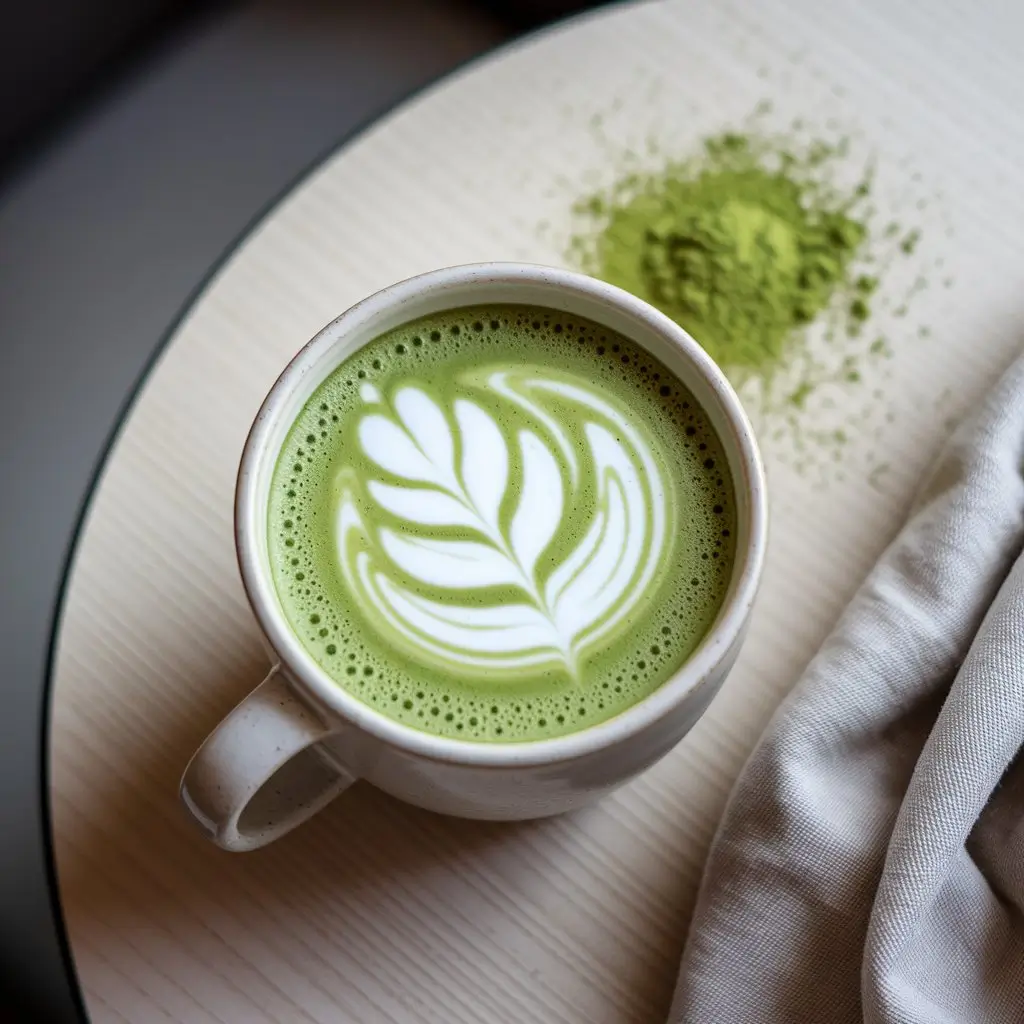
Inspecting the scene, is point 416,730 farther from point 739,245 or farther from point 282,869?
point 739,245

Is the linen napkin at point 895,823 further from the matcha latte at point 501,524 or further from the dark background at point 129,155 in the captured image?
the dark background at point 129,155

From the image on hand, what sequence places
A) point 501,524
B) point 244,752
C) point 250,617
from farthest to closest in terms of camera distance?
point 250,617 → point 501,524 → point 244,752

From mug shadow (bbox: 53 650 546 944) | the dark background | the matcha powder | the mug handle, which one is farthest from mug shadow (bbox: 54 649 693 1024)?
the dark background

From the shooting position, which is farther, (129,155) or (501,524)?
(129,155)

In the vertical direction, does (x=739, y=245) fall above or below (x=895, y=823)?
above

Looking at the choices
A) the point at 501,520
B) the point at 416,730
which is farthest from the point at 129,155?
the point at 416,730

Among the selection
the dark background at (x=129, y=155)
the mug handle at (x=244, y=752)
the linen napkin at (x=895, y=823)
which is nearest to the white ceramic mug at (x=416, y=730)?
the mug handle at (x=244, y=752)

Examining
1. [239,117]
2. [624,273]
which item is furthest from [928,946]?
[239,117]
